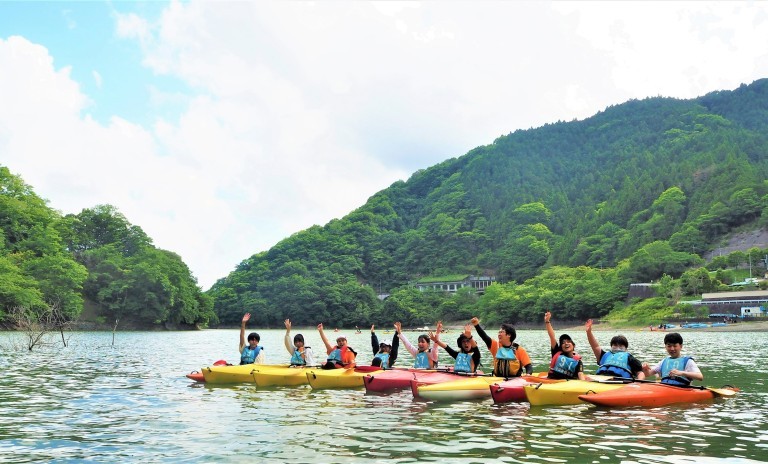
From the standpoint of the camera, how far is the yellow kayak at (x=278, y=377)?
19.2 meters

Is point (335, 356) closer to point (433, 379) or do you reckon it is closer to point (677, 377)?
point (433, 379)

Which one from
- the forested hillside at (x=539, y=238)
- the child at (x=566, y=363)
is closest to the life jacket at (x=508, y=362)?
the child at (x=566, y=363)

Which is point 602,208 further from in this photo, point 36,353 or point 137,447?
point 137,447

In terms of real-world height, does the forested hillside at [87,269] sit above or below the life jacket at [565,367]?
above

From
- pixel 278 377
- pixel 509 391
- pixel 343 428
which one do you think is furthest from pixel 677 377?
pixel 278 377

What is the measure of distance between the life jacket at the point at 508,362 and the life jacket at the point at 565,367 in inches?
45.8

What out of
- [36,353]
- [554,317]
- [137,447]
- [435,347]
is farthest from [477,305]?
[137,447]

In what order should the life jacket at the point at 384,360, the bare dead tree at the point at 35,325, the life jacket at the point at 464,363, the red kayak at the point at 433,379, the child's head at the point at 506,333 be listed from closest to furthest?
the child's head at the point at 506,333 → the red kayak at the point at 433,379 → the life jacket at the point at 464,363 → the life jacket at the point at 384,360 → the bare dead tree at the point at 35,325

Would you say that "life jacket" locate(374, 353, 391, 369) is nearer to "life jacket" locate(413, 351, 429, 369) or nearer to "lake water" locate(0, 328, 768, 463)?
"life jacket" locate(413, 351, 429, 369)

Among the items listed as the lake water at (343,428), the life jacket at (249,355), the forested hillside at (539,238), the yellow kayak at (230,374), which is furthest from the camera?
the forested hillside at (539,238)

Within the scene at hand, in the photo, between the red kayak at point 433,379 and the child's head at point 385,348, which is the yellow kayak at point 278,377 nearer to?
the child's head at point 385,348

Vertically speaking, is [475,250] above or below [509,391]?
above

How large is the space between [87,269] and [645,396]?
89.4 meters

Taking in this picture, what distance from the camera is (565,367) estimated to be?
1530 centimetres
